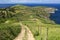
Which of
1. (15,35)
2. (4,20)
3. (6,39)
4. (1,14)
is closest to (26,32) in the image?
(15,35)

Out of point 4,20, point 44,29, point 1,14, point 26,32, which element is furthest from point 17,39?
point 1,14

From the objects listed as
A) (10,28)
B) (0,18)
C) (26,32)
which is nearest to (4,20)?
(0,18)

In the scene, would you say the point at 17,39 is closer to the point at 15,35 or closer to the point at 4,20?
the point at 15,35

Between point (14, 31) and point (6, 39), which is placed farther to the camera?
point (14, 31)

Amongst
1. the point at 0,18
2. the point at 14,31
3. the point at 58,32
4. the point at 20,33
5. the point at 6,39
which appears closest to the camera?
the point at 6,39

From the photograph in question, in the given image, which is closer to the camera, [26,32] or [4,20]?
[26,32]

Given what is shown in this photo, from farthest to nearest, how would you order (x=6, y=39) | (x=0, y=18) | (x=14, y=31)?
1. (x=0, y=18)
2. (x=14, y=31)
3. (x=6, y=39)

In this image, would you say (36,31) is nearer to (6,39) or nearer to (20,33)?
(20,33)

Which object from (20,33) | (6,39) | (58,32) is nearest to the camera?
(6,39)

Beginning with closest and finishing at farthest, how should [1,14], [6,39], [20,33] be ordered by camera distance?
[6,39], [20,33], [1,14]
